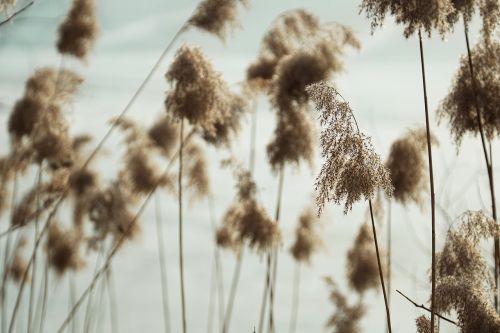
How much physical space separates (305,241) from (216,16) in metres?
3.10

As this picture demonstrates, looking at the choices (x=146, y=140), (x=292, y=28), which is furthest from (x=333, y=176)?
(x=146, y=140)

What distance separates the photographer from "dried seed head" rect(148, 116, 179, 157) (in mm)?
6367

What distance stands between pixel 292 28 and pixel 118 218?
2373 mm

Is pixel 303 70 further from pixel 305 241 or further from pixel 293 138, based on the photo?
pixel 305 241

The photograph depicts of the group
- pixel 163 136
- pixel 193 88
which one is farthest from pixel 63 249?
pixel 193 88

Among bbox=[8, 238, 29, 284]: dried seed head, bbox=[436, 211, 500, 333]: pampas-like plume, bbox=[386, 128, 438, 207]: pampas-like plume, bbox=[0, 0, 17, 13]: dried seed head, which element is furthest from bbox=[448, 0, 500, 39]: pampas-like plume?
bbox=[8, 238, 29, 284]: dried seed head

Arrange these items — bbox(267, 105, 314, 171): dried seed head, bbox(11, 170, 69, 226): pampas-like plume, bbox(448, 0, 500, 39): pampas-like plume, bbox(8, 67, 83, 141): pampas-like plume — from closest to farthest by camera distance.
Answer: bbox(448, 0, 500, 39): pampas-like plume < bbox(267, 105, 314, 171): dried seed head < bbox(8, 67, 83, 141): pampas-like plume < bbox(11, 170, 69, 226): pampas-like plume

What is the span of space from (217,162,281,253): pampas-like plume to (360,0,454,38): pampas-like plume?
2577 mm

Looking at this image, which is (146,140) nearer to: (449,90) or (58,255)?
(58,255)

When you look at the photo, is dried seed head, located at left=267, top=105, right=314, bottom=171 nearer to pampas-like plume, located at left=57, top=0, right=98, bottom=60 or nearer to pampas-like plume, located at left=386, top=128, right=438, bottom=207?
pampas-like plume, located at left=386, top=128, right=438, bottom=207

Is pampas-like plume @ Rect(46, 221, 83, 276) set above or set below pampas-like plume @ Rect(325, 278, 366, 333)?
above

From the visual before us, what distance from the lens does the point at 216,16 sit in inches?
194

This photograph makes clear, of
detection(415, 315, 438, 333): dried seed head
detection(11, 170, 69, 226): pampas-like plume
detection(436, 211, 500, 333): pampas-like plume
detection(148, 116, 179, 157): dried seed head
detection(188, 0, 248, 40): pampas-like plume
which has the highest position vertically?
detection(188, 0, 248, 40): pampas-like plume

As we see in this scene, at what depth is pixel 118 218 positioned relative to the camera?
18.9 ft
